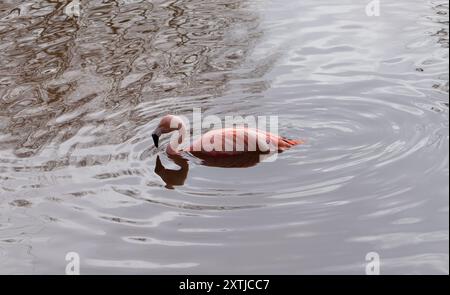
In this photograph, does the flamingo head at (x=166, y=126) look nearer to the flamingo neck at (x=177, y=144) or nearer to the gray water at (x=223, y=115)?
the flamingo neck at (x=177, y=144)

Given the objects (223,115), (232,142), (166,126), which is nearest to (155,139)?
(166,126)

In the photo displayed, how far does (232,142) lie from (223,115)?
1058 millimetres

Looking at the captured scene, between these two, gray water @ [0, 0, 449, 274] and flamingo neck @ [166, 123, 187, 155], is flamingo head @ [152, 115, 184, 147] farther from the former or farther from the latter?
gray water @ [0, 0, 449, 274]

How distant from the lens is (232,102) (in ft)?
30.1

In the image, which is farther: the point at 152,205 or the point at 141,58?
the point at 141,58

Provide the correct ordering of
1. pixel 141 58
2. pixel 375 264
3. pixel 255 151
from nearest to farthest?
pixel 375 264 < pixel 255 151 < pixel 141 58

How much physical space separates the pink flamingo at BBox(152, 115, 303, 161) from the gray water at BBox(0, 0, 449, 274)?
0.57ft

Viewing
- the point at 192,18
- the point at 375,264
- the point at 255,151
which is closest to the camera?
the point at 375,264

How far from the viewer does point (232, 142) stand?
789cm

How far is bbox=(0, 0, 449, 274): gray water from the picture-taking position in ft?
21.3
